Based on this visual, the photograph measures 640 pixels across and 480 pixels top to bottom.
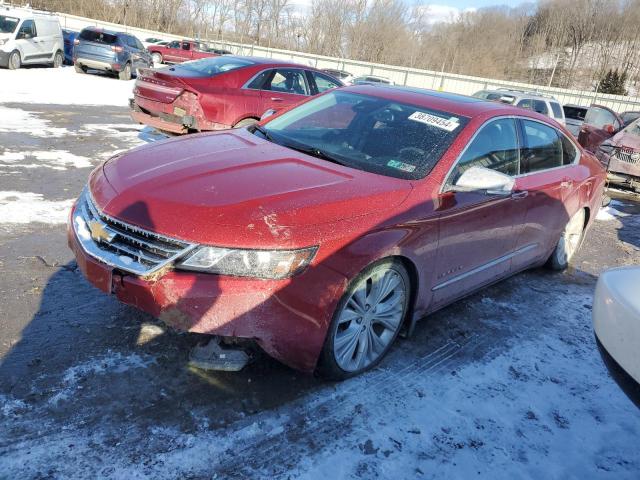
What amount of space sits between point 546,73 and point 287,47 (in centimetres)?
3759

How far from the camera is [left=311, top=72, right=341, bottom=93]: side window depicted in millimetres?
9273

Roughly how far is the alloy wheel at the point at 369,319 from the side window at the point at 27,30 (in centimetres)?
1886

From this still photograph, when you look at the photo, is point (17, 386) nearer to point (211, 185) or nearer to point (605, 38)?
point (211, 185)

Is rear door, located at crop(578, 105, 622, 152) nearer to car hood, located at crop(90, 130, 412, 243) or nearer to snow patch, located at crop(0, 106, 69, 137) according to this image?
car hood, located at crop(90, 130, 412, 243)

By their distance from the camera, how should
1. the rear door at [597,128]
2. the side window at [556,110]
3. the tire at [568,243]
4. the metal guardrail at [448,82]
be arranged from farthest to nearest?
the metal guardrail at [448,82] → the side window at [556,110] → the rear door at [597,128] → the tire at [568,243]

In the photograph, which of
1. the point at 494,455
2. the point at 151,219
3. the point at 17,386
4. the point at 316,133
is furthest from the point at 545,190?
the point at 17,386

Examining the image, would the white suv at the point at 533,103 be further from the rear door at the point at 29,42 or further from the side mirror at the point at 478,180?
the rear door at the point at 29,42

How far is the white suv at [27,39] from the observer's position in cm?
1695

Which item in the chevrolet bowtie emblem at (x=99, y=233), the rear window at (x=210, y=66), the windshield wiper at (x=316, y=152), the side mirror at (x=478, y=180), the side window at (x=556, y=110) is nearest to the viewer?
the chevrolet bowtie emblem at (x=99, y=233)

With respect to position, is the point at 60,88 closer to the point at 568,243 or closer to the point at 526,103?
the point at 526,103

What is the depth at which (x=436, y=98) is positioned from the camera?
409 cm

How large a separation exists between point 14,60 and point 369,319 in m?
18.5

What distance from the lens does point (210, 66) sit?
8.08m

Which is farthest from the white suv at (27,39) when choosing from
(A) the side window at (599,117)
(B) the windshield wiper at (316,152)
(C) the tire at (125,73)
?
(A) the side window at (599,117)
